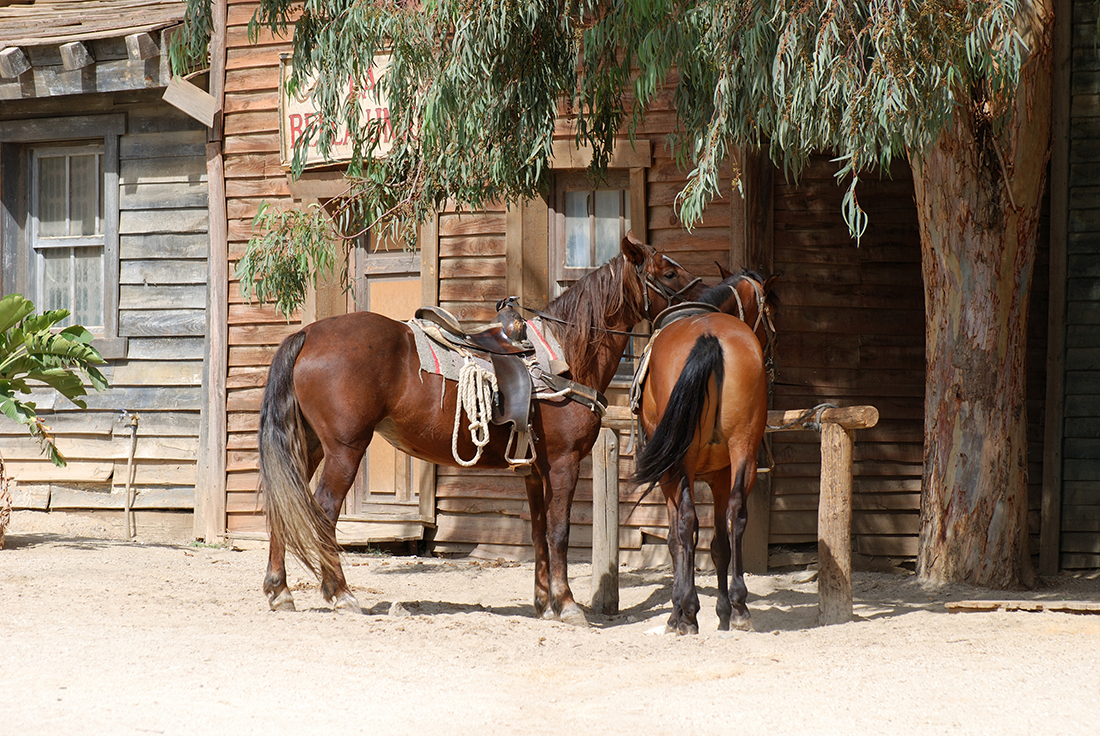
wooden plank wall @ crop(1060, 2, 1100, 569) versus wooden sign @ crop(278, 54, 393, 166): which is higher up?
wooden sign @ crop(278, 54, 393, 166)

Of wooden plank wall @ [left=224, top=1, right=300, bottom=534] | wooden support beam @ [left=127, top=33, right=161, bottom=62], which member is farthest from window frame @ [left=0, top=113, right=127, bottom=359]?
wooden plank wall @ [left=224, top=1, right=300, bottom=534]

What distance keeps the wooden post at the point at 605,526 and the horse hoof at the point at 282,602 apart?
5.88 ft

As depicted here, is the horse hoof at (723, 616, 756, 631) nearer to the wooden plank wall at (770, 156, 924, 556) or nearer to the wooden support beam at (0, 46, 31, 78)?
the wooden plank wall at (770, 156, 924, 556)

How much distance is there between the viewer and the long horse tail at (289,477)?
15.6ft

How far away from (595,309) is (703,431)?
40.4 inches

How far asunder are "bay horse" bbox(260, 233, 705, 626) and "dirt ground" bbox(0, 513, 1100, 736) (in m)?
0.33

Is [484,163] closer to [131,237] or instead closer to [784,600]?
[784,600]

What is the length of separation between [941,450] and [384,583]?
12.5 feet

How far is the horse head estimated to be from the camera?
5.39 metres

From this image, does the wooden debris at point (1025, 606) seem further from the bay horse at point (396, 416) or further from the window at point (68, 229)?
the window at point (68, 229)

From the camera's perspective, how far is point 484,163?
652 centimetres

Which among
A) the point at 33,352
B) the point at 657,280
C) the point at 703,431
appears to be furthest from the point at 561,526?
the point at 33,352

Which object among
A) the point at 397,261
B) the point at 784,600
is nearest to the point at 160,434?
the point at 397,261

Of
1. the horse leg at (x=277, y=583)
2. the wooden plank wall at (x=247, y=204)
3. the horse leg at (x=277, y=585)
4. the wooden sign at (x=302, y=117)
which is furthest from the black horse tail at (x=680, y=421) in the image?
A: the wooden plank wall at (x=247, y=204)
